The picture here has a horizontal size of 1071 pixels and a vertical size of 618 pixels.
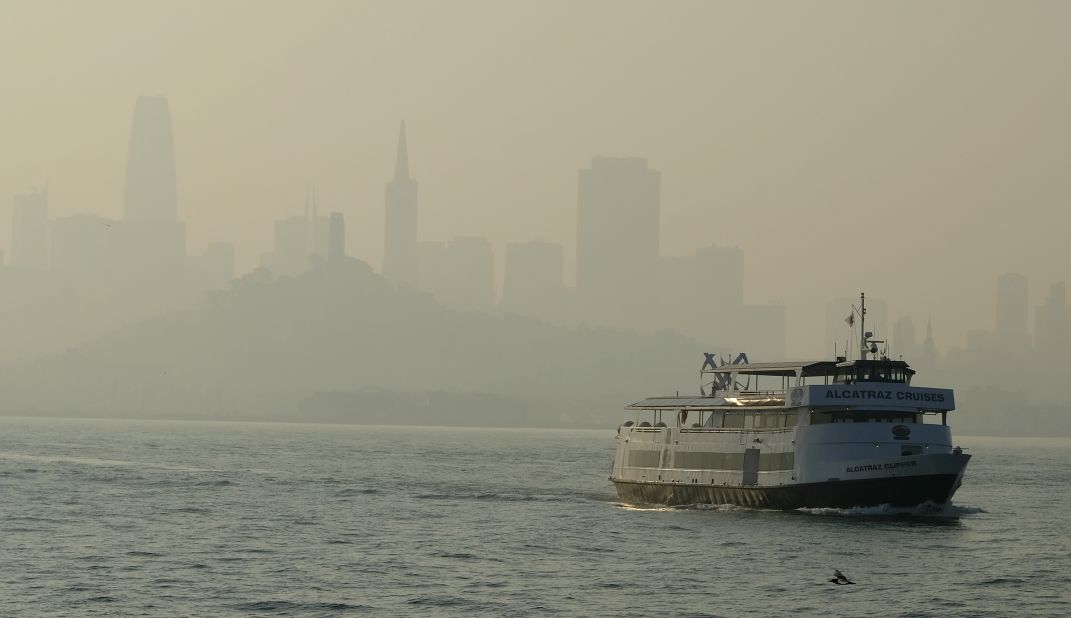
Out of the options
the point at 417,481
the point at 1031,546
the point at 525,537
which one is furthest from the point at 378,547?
the point at 417,481

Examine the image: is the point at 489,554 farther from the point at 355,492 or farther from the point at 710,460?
the point at 355,492

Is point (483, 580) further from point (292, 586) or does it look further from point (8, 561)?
point (8, 561)

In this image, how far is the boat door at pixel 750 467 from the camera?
281 feet

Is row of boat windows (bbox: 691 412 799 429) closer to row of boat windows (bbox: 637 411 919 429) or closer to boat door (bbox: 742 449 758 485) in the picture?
row of boat windows (bbox: 637 411 919 429)

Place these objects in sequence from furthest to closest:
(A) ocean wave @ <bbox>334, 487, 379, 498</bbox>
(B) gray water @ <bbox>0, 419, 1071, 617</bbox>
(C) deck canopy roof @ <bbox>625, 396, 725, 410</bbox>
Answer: (A) ocean wave @ <bbox>334, 487, 379, 498</bbox> < (C) deck canopy roof @ <bbox>625, 396, 725, 410</bbox> < (B) gray water @ <bbox>0, 419, 1071, 617</bbox>

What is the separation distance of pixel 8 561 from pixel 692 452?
40496 mm

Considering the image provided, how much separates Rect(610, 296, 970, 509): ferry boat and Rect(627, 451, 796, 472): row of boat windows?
8cm

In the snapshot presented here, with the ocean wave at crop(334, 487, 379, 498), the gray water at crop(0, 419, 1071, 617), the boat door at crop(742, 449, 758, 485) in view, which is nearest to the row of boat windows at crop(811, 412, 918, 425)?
the boat door at crop(742, 449, 758, 485)

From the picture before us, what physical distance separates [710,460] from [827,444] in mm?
10631

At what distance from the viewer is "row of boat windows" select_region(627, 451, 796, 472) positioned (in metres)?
83.5

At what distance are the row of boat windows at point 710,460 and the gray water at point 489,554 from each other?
2.78m

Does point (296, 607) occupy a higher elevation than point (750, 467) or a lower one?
lower

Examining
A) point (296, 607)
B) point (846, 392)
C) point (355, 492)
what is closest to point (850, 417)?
point (846, 392)

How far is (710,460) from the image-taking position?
89500mm
